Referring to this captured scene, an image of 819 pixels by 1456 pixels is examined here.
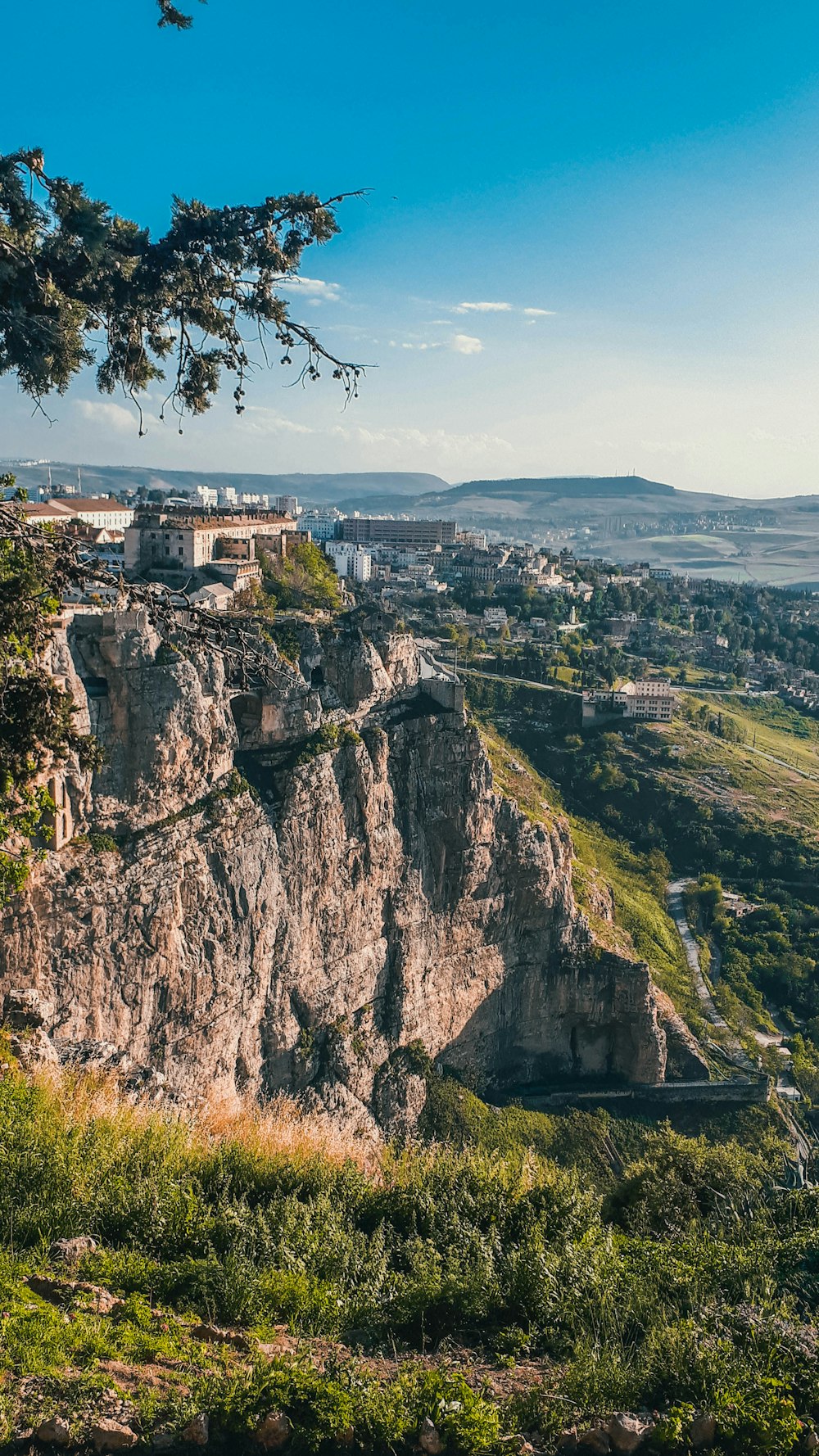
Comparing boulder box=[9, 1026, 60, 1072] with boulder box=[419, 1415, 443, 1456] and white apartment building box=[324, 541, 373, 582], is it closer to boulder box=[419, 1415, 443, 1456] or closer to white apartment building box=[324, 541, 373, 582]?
boulder box=[419, 1415, 443, 1456]

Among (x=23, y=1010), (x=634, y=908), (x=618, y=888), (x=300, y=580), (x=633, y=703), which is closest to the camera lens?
(x=23, y=1010)

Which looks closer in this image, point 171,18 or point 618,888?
point 171,18

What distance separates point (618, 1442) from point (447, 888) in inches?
822

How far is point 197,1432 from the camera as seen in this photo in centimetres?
491

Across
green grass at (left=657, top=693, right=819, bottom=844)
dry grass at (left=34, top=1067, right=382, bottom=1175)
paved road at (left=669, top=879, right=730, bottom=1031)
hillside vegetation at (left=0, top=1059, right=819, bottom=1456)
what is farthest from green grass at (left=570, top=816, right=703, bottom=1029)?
hillside vegetation at (left=0, top=1059, right=819, bottom=1456)

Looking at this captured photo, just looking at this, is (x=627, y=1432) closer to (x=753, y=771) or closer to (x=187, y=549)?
(x=187, y=549)

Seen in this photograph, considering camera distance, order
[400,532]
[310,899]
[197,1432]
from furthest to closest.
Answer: [400,532], [310,899], [197,1432]

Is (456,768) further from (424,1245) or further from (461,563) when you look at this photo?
(461,563)

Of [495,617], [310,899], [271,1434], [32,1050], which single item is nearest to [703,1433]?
[271,1434]

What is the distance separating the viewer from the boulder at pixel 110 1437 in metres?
4.73

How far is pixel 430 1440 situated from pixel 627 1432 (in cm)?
118

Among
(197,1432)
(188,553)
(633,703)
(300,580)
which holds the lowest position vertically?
(633,703)

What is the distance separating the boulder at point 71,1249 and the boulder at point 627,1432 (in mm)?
3646

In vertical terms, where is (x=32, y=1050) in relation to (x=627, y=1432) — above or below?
below
